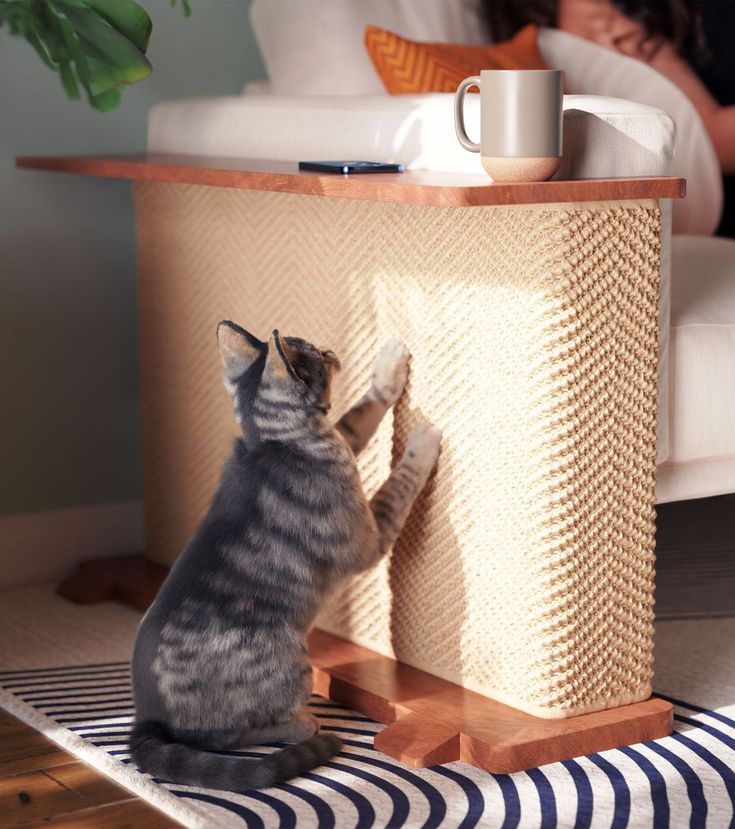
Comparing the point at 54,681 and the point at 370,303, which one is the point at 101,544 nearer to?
the point at 54,681

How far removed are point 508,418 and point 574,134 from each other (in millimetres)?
318

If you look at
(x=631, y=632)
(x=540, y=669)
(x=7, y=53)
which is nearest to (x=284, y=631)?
(x=540, y=669)

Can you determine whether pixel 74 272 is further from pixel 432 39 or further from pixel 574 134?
pixel 574 134

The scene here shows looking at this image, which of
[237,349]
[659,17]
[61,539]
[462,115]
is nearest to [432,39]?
[659,17]

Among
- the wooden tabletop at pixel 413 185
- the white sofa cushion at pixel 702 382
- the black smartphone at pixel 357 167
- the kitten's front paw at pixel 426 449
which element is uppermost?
the black smartphone at pixel 357 167

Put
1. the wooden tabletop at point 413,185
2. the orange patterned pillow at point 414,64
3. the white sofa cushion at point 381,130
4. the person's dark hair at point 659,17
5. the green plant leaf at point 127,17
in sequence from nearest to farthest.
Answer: the wooden tabletop at point 413,185, the white sofa cushion at point 381,130, the green plant leaf at point 127,17, the orange patterned pillow at point 414,64, the person's dark hair at point 659,17

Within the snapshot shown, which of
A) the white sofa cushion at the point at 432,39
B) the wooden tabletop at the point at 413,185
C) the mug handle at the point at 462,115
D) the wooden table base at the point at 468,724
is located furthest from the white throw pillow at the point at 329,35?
the wooden table base at the point at 468,724

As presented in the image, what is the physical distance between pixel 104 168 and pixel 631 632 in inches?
38.3

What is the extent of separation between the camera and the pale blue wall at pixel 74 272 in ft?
6.89

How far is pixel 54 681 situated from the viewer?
5.63ft

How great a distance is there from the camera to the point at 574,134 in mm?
1397

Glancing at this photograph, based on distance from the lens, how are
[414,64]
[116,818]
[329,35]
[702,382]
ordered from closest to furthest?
1. [116,818]
2. [702,382]
3. [414,64]
4. [329,35]

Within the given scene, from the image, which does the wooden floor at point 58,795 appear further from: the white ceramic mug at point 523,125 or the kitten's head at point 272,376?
the white ceramic mug at point 523,125

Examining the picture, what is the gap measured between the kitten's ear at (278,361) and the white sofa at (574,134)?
0.28 metres
